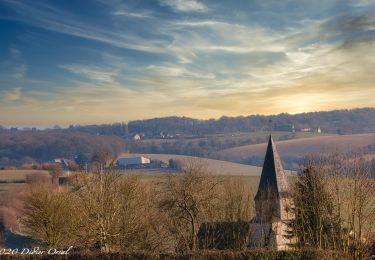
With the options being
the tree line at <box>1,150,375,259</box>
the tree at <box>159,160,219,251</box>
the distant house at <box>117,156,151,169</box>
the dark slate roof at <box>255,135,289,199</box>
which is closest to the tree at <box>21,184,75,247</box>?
the tree line at <box>1,150,375,259</box>

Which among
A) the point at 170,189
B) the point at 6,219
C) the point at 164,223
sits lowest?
the point at 6,219

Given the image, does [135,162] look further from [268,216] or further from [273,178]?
[268,216]

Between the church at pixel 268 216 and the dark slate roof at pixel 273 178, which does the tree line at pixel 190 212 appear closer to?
the church at pixel 268 216

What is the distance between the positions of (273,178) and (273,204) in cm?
226

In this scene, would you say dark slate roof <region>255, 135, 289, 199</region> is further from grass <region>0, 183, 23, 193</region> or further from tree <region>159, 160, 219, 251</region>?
grass <region>0, 183, 23, 193</region>

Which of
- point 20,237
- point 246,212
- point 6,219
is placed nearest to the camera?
point 246,212

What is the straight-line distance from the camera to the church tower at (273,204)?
1409 inches

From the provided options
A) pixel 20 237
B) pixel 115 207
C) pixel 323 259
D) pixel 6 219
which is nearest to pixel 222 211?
pixel 115 207

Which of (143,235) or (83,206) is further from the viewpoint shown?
(143,235)

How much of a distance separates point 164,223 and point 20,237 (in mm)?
21810

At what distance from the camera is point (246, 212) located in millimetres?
36406

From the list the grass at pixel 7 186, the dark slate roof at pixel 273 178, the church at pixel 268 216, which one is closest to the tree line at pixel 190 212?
the church at pixel 268 216

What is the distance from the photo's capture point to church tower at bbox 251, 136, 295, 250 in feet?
117

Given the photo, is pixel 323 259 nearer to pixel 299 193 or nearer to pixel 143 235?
pixel 299 193
